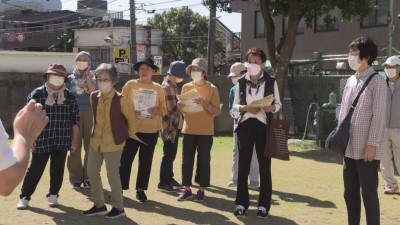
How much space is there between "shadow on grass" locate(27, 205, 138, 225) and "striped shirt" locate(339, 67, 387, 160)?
262cm

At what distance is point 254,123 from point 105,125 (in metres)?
1.73

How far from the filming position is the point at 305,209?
687cm

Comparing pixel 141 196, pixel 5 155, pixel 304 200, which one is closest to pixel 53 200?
pixel 141 196

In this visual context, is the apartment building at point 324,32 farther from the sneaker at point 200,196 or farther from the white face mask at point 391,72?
the sneaker at point 200,196

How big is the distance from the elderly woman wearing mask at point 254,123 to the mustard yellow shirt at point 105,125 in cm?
129

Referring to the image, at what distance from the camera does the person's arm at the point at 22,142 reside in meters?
2.37

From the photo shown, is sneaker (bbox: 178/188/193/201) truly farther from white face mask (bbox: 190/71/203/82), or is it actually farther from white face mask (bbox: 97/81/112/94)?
white face mask (bbox: 97/81/112/94)

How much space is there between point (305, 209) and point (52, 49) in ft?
179

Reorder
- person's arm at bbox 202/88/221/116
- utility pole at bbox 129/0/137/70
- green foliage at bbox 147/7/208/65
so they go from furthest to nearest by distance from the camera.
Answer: green foliage at bbox 147/7/208/65
utility pole at bbox 129/0/137/70
person's arm at bbox 202/88/221/116

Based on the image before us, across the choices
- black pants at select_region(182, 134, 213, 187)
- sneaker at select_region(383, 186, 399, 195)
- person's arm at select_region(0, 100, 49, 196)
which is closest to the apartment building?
sneaker at select_region(383, 186, 399, 195)

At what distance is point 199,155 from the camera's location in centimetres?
728

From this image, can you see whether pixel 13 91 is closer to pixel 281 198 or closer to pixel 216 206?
pixel 216 206

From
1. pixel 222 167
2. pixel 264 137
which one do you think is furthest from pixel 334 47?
pixel 264 137

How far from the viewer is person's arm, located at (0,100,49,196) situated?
2367 mm
